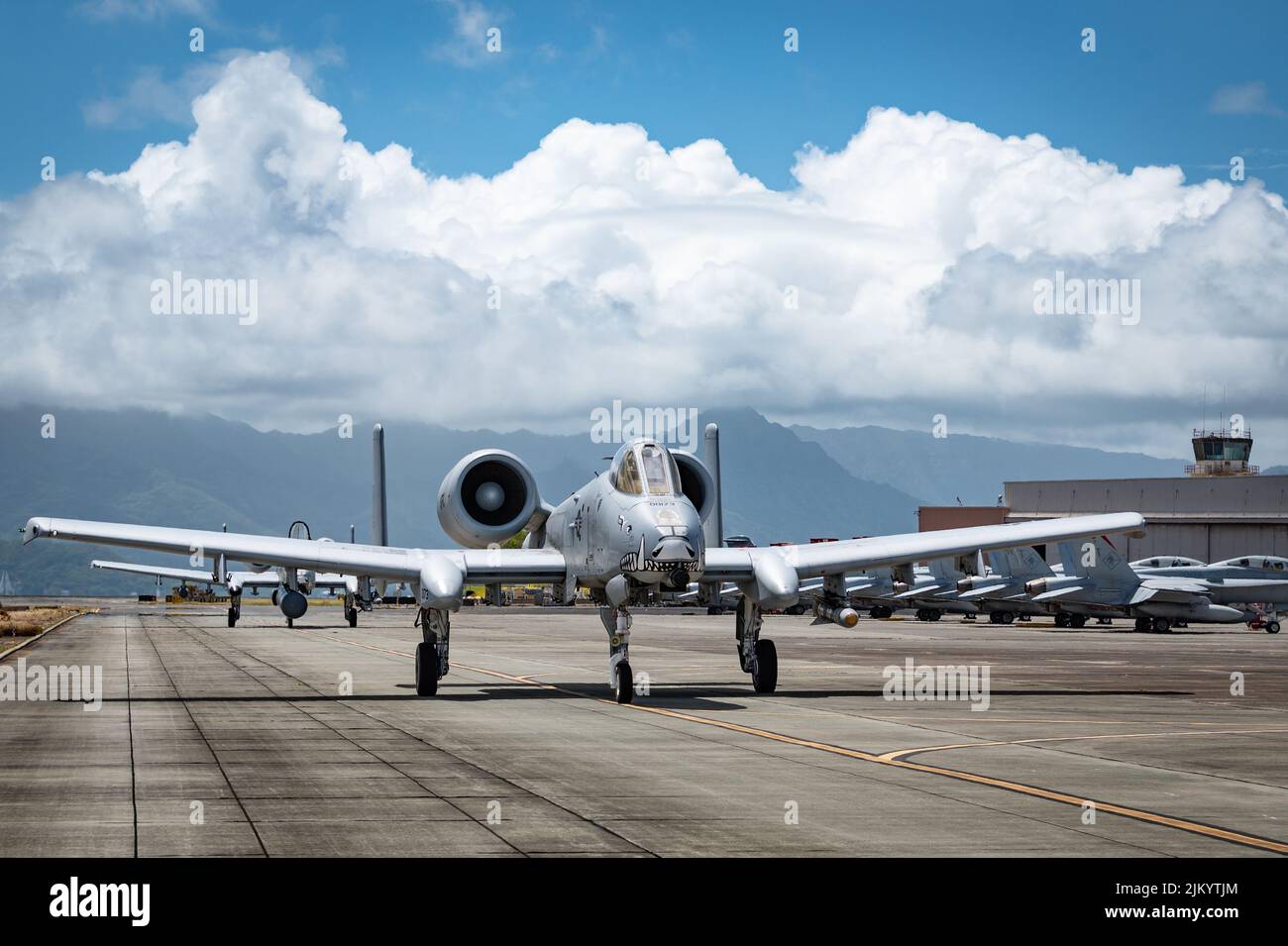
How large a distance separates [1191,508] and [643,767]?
112597 millimetres

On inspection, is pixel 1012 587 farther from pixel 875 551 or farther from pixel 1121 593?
pixel 875 551

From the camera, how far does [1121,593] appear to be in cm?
6844

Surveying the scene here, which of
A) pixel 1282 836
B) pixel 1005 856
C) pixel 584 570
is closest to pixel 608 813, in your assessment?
pixel 1005 856

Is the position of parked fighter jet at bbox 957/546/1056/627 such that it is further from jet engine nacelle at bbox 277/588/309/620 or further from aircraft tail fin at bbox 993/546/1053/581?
jet engine nacelle at bbox 277/588/309/620

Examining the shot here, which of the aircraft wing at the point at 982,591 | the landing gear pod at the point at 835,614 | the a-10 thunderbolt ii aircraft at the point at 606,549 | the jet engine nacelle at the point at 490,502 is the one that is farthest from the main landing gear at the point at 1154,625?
the jet engine nacelle at the point at 490,502

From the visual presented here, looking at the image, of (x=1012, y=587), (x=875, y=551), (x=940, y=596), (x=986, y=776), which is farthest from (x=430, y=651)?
(x=940, y=596)

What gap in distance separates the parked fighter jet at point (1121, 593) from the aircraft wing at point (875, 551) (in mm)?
38492

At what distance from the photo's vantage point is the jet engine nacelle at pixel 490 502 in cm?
3158

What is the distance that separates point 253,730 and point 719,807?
32.4 ft

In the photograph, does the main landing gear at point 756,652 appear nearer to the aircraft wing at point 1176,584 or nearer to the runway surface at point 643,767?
the runway surface at point 643,767

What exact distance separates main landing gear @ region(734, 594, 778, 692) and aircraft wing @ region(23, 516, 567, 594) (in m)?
3.99

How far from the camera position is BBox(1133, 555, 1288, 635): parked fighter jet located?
70875mm

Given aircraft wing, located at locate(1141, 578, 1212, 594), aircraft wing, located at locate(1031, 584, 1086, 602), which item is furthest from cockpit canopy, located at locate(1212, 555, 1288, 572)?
aircraft wing, located at locate(1031, 584, 1086, 602)
